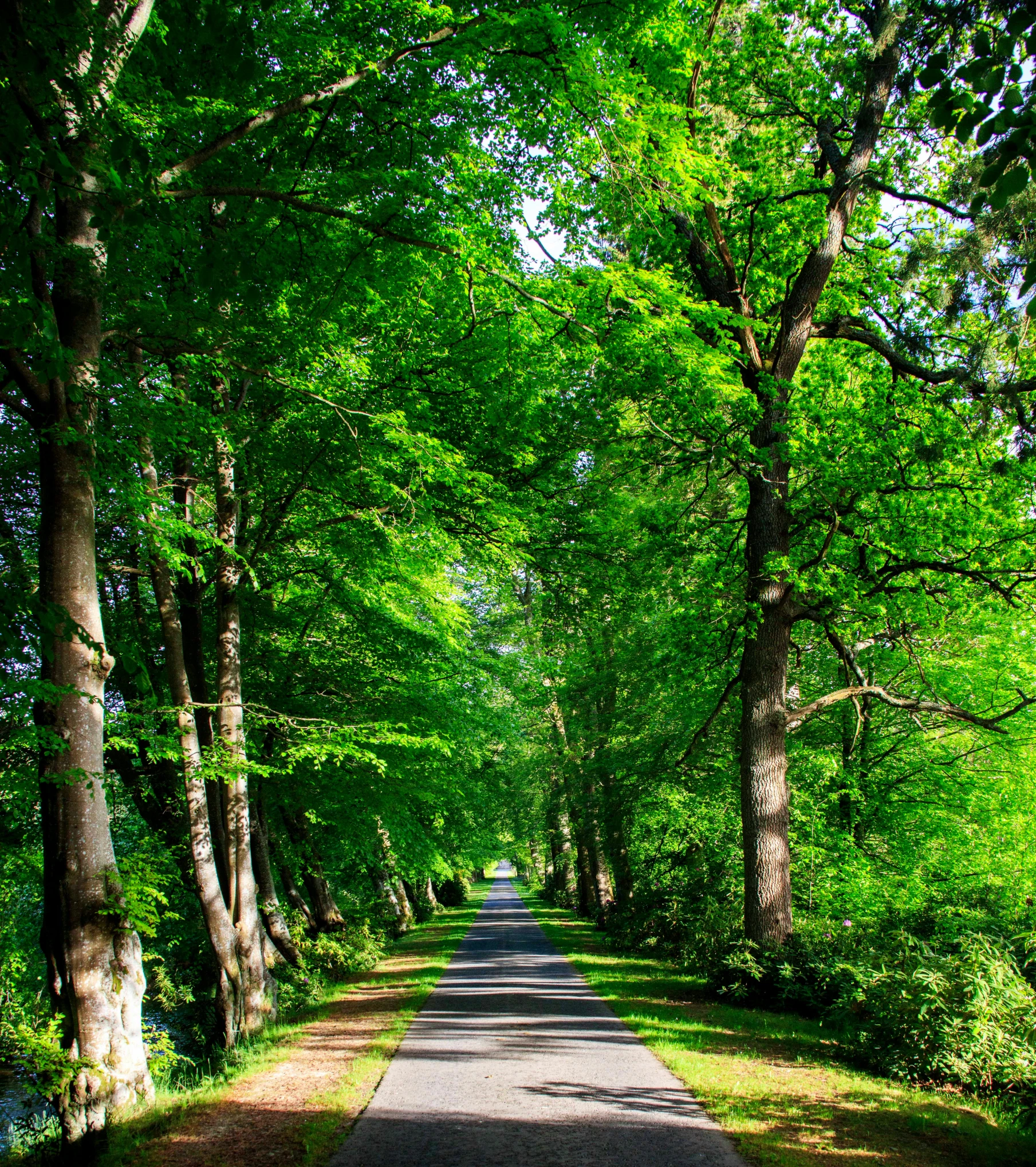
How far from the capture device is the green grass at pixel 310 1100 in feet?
16.9

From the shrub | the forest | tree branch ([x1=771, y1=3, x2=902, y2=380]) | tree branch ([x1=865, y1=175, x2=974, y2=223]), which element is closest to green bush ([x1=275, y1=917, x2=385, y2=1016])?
the forest

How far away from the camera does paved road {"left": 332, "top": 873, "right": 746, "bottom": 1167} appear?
4.77 metres

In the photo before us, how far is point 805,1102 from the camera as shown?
575cm

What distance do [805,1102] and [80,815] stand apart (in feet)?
19.2

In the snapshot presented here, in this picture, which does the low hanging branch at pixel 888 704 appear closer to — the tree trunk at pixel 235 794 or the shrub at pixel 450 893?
the tree trunk at pixel 235 794

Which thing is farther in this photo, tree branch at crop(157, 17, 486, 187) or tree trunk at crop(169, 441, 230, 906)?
tree trunk at crop(169, 441, 230, 906)

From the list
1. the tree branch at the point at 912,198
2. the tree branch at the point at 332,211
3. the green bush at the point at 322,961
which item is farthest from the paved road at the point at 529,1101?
the tree branch at the point at 912,198

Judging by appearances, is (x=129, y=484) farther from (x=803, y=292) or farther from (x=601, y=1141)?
(x=803, y=292)

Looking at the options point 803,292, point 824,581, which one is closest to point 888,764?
point 824,581

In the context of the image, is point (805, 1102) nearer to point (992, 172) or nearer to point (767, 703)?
point (767, 703)

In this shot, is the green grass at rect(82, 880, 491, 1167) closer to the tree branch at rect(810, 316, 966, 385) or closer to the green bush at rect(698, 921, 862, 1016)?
the green bush at rect(698, 921, 862, 1016)

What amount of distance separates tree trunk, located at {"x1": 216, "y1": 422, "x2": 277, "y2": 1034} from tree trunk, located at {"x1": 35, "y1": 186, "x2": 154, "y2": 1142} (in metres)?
3.62

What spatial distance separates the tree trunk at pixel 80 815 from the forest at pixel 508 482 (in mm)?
30

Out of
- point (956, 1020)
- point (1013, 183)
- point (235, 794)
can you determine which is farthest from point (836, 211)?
point (235, 794)
